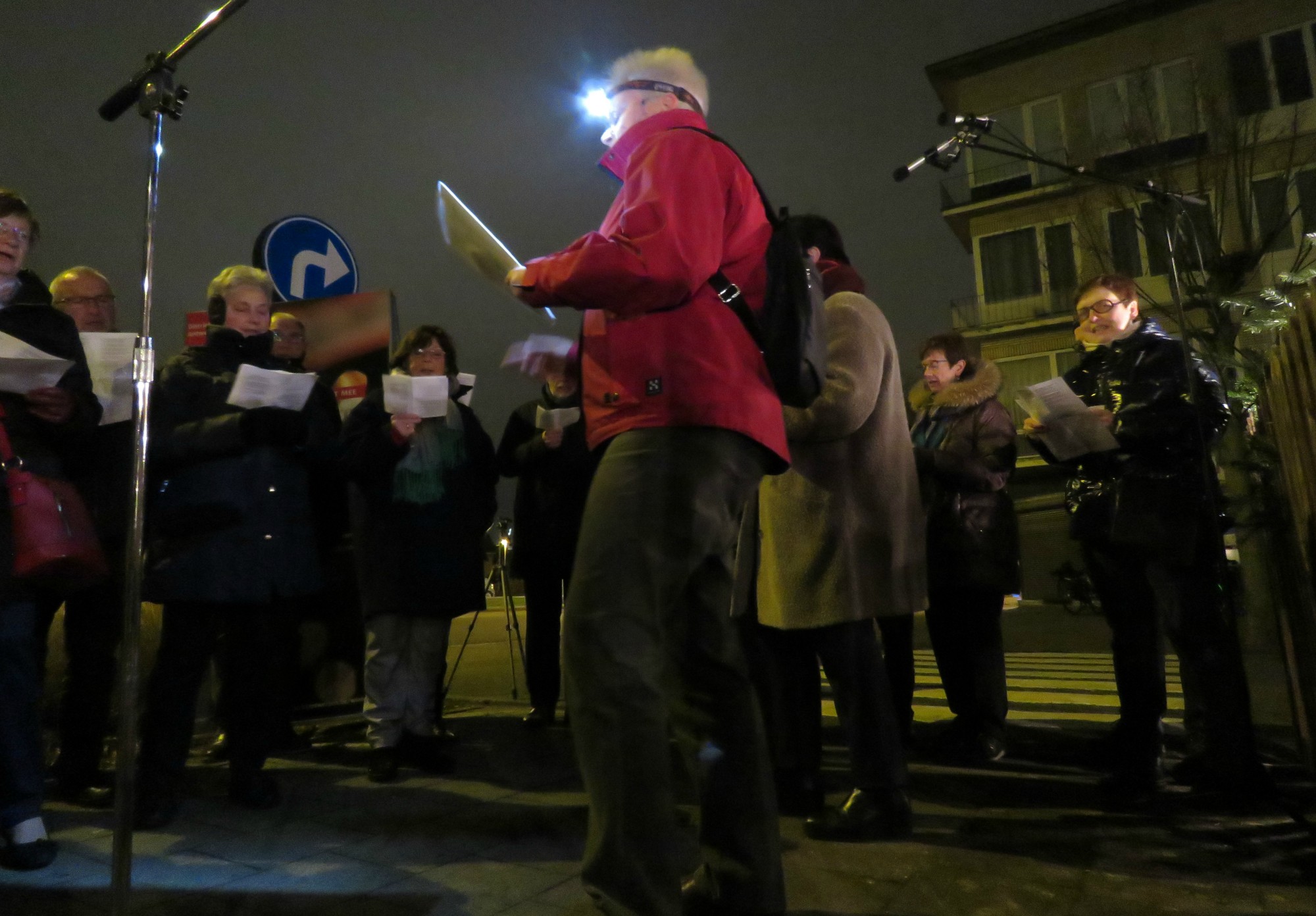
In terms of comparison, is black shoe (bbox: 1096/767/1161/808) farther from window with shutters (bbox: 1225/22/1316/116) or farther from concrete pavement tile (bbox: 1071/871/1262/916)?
window with shutters (bbox: 1225/22/1316/116)

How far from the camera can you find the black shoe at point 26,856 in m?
2.87

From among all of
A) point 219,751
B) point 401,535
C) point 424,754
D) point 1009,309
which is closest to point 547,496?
point 401,535

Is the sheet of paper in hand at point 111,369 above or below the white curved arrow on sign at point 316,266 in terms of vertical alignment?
below

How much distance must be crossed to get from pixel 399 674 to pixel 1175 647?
321 centimetres

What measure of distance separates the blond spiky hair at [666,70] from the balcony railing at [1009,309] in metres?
27.6

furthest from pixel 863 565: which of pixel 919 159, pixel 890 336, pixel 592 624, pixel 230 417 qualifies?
pixel 919 159

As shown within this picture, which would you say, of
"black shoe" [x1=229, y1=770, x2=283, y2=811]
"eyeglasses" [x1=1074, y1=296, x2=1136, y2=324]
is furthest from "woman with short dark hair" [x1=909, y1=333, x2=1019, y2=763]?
"black shoe" [x1=229, y1=770, x2=283, y2=811]

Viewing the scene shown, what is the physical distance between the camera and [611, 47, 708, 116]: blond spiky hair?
2.56 metres

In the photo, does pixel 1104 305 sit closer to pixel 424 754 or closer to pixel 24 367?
pixel 424 754

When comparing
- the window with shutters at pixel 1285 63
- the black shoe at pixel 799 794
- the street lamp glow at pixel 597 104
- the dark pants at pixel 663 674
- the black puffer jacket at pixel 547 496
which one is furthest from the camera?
the window with shutters at pixel 1285 63

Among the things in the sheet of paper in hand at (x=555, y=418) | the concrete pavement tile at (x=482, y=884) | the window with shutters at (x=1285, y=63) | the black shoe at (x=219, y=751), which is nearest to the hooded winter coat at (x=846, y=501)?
the concrete pavement tile at (x=482, y=884)

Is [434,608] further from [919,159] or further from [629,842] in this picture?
[919,159]

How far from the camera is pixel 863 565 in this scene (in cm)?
330

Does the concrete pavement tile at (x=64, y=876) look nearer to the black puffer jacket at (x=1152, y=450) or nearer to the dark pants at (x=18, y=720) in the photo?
the dark pants at (x=18, y=720)
